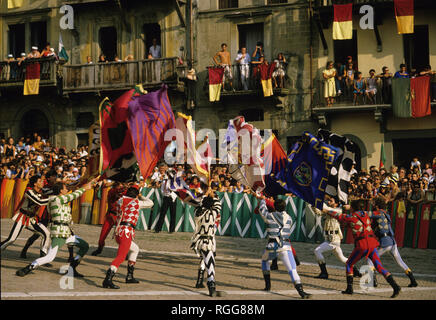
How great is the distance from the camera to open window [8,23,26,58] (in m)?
33.1

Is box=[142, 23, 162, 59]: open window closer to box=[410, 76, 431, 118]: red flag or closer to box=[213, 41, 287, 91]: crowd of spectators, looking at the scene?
box=[213, 41, 287, 91]: crowd of spectators

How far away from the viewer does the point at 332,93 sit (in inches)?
1059

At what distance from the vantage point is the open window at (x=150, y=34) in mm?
30938

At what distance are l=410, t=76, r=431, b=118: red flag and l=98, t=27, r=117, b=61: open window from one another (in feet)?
44.2

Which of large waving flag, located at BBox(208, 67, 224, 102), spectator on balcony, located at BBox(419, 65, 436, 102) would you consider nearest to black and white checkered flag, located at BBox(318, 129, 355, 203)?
spectator on balcony, located at BBox(419, 65, 436, 102)

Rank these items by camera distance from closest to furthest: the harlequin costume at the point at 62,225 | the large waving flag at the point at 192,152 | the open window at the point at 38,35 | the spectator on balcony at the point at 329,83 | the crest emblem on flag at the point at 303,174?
the harlequin costume at the point at 62,225
the large waving flag at the point at 192,152
the crest emblem on flag at the point at 303,174
the spectator on balcony at the point at 329,83
the open window at the point at 38,35

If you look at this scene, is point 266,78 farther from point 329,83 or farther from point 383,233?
point 383,233

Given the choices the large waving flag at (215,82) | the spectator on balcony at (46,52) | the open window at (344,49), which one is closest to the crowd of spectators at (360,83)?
the open window at (344,49)

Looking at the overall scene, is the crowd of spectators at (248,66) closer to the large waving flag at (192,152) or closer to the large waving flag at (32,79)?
the large waving flag at (32,79)

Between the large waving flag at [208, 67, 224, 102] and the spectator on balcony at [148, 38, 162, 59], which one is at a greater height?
the spectator on balcony at [148, 38, 162, 59]

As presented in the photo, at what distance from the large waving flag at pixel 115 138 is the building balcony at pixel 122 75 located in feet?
50.6

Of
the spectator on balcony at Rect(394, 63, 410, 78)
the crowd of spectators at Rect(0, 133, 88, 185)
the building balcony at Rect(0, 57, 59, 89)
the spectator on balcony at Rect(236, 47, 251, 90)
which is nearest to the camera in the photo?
the crowd of spectators at Rect(0, 133, 88, 185)

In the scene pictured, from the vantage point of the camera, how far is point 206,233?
12141mm

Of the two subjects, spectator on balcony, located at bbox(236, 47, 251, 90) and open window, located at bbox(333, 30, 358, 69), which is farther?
spectator on balcony, located at bbox(236, 47, 251, 90)
